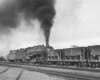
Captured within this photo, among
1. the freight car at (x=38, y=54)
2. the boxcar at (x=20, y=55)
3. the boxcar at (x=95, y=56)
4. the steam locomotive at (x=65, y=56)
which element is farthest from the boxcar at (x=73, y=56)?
the boxcar at (x=20, y=55)

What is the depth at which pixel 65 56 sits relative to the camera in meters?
22.1

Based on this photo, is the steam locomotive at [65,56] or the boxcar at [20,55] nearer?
the steam locomotive at [65,56]

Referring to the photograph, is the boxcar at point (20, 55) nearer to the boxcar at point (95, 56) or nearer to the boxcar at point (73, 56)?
the boxcar at point (73, 56)

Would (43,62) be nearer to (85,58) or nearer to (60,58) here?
(60,58)

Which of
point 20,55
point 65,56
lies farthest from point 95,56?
point 20,55

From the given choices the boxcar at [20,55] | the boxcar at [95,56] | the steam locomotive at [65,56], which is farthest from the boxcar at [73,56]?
the boxcar at [20,55]

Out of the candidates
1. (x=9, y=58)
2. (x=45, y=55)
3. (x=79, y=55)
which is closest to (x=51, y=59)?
(x=45, y=55)

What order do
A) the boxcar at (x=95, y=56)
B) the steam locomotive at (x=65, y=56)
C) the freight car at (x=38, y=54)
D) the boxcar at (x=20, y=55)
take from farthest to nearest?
1. the boxcar at (x=20, y=55)
2. the freight car at (x=38, y=54)
3. the steam locomotive at (x=65, y=56)
4. the boxcar at (x=95, y=56)

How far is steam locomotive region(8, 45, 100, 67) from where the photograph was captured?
17.7 meters

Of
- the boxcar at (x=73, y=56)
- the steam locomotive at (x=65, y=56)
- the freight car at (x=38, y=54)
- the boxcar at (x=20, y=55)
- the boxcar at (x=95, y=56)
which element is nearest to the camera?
the boxcar at (x=95, y=56)

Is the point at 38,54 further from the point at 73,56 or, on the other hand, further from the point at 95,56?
the point at 95,56

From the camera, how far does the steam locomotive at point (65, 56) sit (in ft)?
58.0

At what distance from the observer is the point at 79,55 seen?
19.5m

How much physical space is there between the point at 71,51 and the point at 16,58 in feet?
63.5
